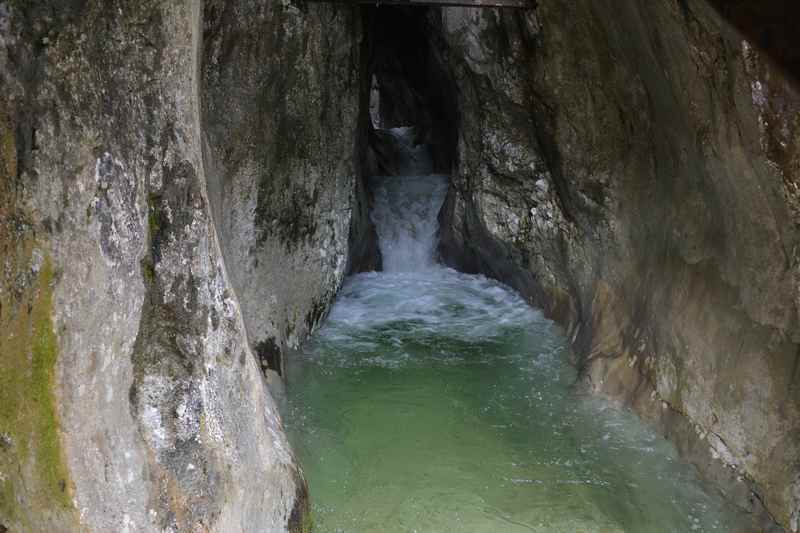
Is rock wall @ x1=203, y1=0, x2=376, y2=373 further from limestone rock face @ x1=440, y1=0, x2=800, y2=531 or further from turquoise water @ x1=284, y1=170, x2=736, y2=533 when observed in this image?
limestone rock face @ x1=440, y1=0, x2=800, y2=531

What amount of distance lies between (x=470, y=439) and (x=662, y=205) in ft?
7.89

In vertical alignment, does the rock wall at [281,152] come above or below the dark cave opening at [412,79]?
below

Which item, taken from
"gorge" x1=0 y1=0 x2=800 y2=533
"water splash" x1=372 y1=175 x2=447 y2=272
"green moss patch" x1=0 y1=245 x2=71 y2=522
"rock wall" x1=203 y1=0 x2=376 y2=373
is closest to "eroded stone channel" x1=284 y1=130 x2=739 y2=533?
"gorge" x1=0 y1=0 x2=800 y2=533

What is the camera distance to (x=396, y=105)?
2083 centimetres

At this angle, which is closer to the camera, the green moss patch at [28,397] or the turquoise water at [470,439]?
the green moss patch at [28,397]

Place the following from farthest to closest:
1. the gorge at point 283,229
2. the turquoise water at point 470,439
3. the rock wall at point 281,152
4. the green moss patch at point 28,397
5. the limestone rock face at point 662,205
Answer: the rock wall at point 281,152 < the turquoise water at point 470,439 < the limestone rock face at point 662,205 < the gorge at point 283,229 < the green moss patch at point 28,397

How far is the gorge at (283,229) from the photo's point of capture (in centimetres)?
271

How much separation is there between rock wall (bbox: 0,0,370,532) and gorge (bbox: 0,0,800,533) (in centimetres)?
1

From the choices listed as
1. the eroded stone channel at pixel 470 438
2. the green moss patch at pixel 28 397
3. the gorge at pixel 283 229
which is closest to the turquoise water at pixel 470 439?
the eroded stone channel at pixel 470 438

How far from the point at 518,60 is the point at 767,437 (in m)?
4.74

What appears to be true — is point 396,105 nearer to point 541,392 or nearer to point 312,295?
point 312,295

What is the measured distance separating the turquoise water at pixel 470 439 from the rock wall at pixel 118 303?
710 mm

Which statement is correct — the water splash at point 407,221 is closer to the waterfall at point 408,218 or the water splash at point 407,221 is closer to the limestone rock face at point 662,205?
the waterfall at point 408,218

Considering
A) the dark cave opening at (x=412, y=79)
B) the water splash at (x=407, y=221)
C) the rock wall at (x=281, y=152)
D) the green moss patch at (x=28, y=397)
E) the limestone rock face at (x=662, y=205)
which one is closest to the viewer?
the green moss patch at (x=28, y=397)
